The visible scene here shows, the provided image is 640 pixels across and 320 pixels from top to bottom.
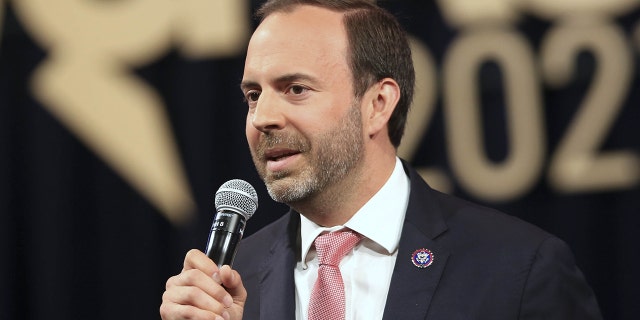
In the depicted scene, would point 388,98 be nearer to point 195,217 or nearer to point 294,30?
point 294,30

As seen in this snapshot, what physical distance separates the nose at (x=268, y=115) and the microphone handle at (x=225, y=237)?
0.72ft

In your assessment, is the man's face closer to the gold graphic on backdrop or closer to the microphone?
the microphone

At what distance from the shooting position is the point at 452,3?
2.52 metres

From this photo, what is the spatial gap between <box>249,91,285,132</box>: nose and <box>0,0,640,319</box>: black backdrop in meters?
1.03

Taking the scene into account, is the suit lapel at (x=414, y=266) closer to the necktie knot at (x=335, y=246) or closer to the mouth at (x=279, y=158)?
the necktie knot at (x=335, y=246)

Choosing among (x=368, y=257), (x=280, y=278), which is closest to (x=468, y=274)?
(x=368, y=257)

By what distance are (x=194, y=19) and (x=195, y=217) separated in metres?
0.57

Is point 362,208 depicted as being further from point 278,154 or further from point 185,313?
point 185,313

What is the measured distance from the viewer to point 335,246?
5.35 feet

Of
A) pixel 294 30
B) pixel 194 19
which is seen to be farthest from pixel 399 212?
pixel 194 19

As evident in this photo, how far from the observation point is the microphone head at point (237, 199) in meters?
1.41

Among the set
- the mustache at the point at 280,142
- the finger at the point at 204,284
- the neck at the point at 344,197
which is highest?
the mustache at the point at 280,142

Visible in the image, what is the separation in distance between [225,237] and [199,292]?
11 cm

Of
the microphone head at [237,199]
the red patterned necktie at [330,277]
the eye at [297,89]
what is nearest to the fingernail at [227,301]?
the microphone head at [237,199]
